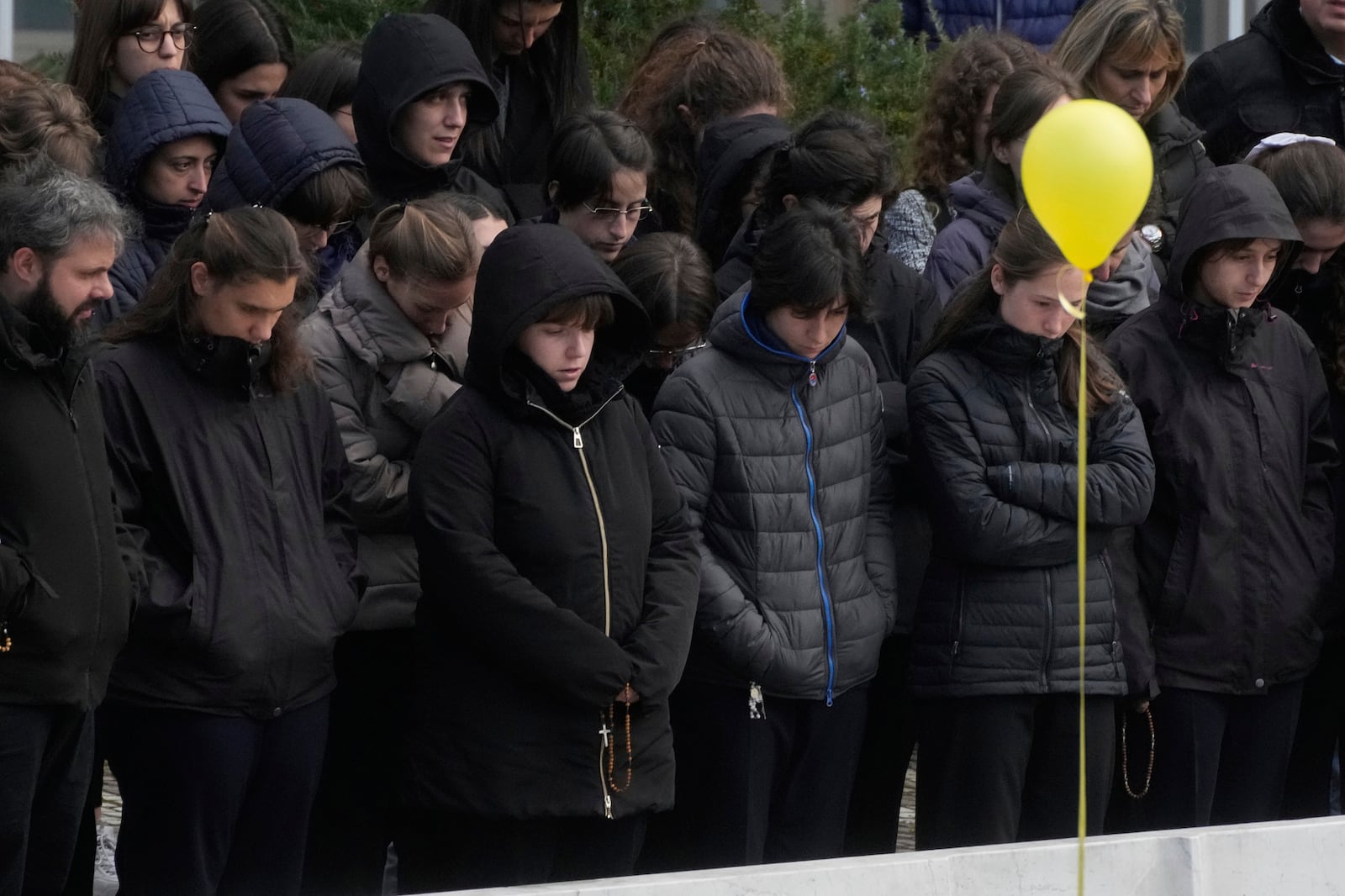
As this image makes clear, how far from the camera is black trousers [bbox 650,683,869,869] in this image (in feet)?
15.7

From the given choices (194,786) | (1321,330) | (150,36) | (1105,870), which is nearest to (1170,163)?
(1321,330)

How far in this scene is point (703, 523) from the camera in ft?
15.9

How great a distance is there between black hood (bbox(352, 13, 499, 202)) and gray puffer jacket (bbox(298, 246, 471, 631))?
29.2 inches

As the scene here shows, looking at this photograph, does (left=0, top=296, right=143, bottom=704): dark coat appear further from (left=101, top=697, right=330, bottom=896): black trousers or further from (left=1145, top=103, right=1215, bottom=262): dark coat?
(left=1145, top=103, right=1215, bottom=262): dark coat

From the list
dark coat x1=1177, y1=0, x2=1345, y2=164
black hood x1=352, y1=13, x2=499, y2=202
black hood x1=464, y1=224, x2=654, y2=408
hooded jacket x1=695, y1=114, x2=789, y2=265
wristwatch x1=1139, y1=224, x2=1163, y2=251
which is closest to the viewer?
black hood x1=464, y1=224, x2=654, y2=408

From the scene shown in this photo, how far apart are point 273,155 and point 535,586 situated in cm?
140

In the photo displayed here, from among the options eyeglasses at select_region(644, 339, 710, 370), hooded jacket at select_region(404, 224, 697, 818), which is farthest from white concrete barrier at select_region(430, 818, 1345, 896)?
eyeglasses at select_region(644, 339, 710, 370)

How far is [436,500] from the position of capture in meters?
4.36

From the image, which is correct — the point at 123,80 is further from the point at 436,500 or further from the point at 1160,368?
the point at 1160,368

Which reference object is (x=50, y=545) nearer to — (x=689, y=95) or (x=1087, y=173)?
(x=1087, y=173)

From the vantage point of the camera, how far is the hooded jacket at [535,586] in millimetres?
4320

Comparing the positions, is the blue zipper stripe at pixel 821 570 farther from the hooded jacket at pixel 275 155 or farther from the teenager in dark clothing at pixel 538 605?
the hooded jacket at pixel 275 155

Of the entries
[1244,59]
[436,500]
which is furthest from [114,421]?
[1244,59]

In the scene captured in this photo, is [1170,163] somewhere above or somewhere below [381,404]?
above
